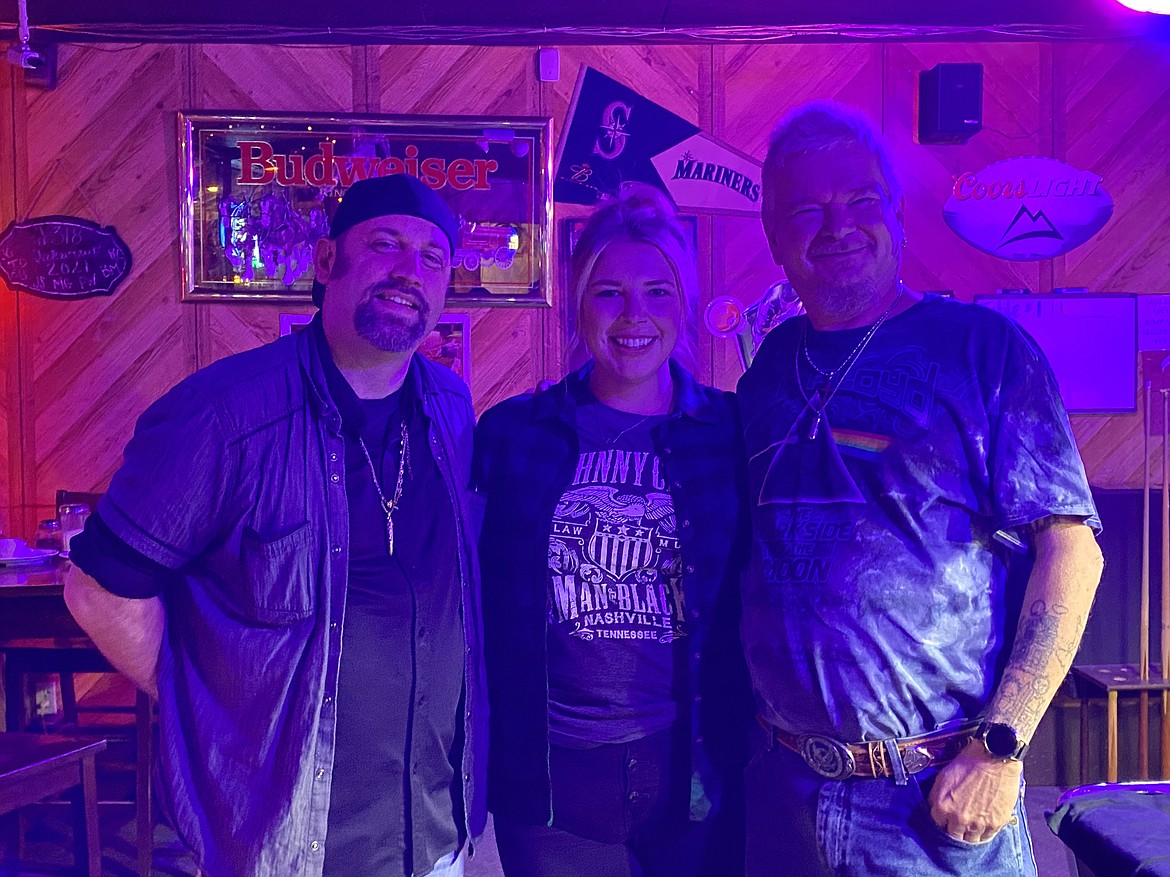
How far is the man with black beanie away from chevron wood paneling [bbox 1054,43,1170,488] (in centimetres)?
444

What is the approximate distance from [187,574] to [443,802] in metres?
0.68

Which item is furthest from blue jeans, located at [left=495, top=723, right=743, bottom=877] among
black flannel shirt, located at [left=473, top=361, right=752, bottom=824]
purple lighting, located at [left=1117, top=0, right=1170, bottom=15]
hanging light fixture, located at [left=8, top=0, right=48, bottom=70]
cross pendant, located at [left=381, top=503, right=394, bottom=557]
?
hanging light fixture, located at [left=8, top=0, right=48, bottom=70]

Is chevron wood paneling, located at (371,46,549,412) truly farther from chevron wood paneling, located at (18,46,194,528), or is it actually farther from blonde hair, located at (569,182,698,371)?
blonde hair, located at (569,182,698,371)

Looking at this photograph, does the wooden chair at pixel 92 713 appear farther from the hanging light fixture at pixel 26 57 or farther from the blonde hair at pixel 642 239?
the blonde hair at pixel 642 239

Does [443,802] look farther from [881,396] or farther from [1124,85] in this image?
Answer: [1124,85]

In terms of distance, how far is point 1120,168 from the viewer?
527cm

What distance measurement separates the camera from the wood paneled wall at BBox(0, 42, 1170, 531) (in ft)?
16.4

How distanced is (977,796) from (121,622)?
5.30 ft

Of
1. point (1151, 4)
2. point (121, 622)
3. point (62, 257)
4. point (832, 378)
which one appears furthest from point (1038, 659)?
point (62, 257)

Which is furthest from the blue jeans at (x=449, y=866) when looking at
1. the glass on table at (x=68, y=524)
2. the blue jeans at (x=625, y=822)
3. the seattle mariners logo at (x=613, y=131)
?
the seattle mariners logo at (x=613, y=131)

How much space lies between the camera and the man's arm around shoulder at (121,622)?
1857 millimetres

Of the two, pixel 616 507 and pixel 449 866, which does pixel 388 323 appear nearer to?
pixel 616 507

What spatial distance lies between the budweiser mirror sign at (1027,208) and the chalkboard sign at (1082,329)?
0.27 meters

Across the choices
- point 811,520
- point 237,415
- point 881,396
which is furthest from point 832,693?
point 237,415
